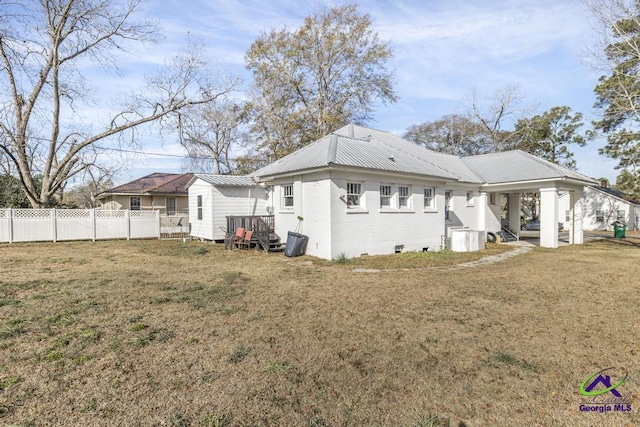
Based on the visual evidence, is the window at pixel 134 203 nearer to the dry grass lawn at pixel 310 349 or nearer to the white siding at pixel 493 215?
the dry grass lawn at pixel 310 349

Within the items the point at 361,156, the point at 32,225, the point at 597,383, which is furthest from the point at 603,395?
the point at 32,225

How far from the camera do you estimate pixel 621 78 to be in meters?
14.7

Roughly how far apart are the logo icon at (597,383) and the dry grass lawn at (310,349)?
72 mm

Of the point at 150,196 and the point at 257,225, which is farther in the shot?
the point at 150,196

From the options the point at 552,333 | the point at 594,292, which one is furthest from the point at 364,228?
the point at 552,333

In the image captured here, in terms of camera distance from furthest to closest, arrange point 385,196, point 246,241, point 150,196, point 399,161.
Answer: point 150,196, point 246,241, point 399,161, point 385,196

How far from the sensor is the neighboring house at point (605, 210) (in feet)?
100

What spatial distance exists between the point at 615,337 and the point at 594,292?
3140 mm

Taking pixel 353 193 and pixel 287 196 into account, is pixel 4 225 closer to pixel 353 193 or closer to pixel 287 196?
pixel 287 196

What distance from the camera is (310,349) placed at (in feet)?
13.4

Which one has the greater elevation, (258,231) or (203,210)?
(203,210)

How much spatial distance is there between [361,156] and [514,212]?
1342cm

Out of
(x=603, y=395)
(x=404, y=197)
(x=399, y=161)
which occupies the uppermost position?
(x=399, y=161)

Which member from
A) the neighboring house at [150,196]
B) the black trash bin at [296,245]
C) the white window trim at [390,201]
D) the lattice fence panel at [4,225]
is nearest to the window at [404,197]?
the white window trim at [390,201]
